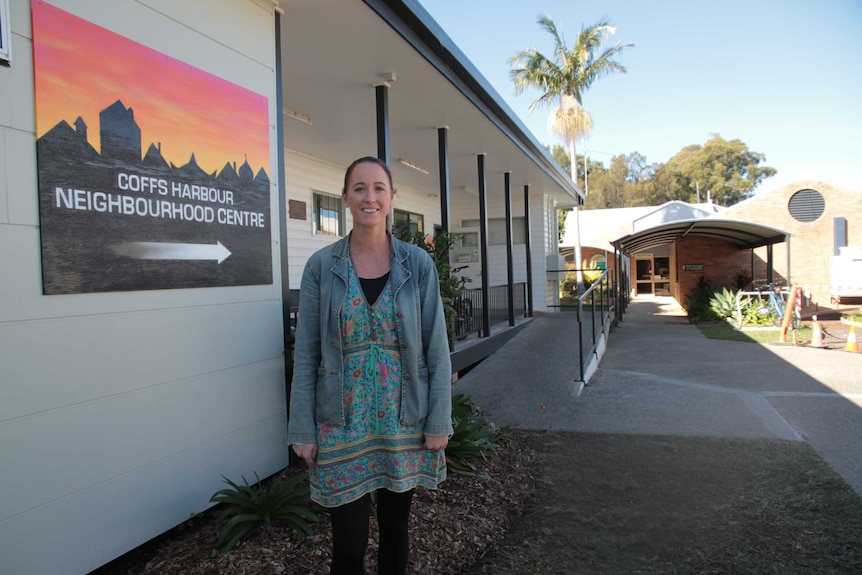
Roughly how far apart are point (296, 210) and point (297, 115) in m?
1.98

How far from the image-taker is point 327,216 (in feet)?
29.9

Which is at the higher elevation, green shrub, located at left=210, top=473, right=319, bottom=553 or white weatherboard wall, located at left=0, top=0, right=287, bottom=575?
white weatherboard wall, located at left=0, top=0, right=287, bottom=575

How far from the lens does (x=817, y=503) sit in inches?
130

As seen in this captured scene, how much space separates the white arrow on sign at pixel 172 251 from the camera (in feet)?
8.34

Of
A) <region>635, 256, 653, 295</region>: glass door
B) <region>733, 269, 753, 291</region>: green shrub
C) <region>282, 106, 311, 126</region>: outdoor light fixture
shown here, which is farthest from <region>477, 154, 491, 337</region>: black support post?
<region>635, 256, 653, 295</region>: glass door

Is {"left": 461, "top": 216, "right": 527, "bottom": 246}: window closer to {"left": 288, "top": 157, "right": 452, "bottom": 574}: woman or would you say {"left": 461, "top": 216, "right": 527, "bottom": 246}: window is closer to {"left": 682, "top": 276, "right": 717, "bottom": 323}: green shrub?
{"left": 682, "top": 276, "right": 717, "bottom": 323}: green shrub

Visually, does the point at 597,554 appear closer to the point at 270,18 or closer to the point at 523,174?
the point at 270,18

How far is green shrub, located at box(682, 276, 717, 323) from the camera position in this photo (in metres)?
15.0

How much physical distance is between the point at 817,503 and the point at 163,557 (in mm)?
3727

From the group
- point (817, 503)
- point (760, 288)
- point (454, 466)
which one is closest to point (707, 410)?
point (817, 503)

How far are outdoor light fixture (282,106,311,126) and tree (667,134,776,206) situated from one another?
197 ft

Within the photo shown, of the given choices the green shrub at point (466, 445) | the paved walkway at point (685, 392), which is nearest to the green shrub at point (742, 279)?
the paved walkway at point (685, 392)

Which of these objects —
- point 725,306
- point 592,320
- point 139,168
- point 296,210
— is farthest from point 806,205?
point 139,168

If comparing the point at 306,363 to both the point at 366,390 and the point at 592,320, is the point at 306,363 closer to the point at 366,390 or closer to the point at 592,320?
the point at 366,390
